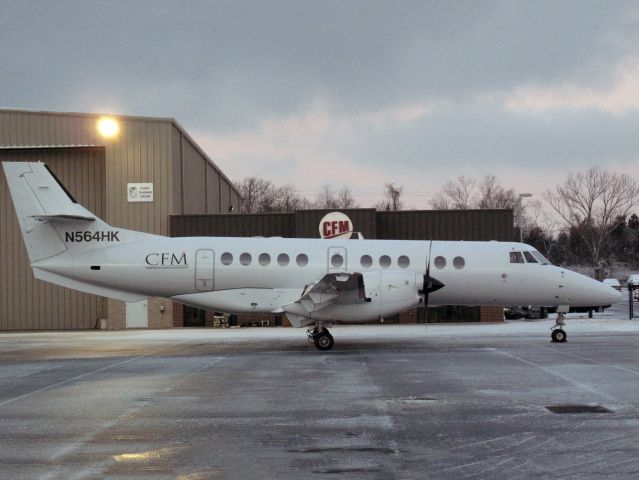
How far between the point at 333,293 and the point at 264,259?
286cm

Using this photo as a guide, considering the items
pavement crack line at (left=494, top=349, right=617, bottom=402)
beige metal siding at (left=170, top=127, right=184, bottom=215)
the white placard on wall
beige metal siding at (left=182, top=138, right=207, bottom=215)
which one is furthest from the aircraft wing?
beige metal siding at (left=182, top=138, right=207, bottom=215)

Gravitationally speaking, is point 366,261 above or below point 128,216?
below

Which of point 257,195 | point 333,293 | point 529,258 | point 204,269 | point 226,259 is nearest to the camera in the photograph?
point 333,293

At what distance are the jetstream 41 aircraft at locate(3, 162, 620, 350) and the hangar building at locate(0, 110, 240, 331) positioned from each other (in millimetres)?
13752

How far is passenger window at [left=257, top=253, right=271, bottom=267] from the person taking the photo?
69.6ft

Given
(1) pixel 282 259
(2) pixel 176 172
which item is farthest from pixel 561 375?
(2) pixel 176 172

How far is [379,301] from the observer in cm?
2014

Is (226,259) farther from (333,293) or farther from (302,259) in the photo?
(333,293)

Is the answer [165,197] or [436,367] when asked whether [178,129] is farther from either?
[436,367]

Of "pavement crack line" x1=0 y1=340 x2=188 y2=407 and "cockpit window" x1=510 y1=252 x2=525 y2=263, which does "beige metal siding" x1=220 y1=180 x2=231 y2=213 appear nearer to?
"pavement crack line" x1=0 y1=340 x2=188 y2=407

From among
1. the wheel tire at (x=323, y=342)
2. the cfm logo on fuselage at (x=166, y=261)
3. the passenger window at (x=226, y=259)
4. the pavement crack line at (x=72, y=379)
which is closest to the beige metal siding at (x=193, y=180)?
the cfm logo on fuselage at (x=166, y=261)

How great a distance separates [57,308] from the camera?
36.2 m

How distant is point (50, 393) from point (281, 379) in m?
4.64

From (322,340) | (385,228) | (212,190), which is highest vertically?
(212,190)
